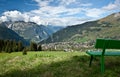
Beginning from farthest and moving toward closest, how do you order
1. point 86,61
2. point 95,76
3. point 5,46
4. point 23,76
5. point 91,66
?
point 5,46, point 86,61, point 91,66, point 23,76, point 95,76

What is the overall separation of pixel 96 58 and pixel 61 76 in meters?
5.71

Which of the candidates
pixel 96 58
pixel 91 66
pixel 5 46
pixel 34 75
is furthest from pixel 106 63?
pixel 5 46

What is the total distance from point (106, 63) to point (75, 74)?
10.7 feet

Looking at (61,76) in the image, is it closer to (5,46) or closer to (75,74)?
(75,74)

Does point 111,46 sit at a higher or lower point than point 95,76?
higher

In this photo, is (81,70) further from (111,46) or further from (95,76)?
(111,46)

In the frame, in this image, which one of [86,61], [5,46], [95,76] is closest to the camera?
[95,76]

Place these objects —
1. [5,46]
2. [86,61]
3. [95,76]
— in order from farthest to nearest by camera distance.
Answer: [5,46]
[86,61]
[95,76]

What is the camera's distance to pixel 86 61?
15.9 meters

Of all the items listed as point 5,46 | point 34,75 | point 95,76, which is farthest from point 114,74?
point 5,46

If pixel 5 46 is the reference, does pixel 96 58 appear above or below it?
above

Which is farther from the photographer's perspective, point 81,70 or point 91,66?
point 91,66

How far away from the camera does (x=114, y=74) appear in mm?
11289

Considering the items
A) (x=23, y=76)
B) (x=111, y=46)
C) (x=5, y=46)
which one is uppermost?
(x=111, y=46)
